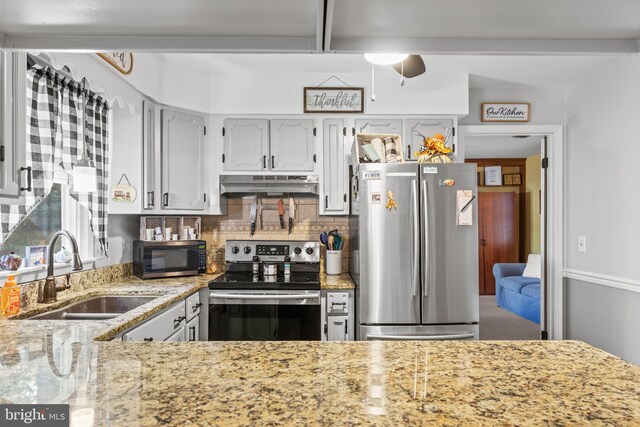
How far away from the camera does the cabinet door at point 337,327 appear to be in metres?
2.98

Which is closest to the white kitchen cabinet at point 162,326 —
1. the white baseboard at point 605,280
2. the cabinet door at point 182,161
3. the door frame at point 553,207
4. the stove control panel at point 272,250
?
the stove control panel at point 272,250

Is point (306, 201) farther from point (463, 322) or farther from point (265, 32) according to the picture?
point (265, 32)

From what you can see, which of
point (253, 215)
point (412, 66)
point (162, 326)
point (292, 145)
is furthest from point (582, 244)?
point (162, 326)

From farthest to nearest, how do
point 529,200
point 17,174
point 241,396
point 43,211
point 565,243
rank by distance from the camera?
point 529,200 < point 565,243 < point 43,211 < point 17,174 < point 241,396

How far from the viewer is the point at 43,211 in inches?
97.7

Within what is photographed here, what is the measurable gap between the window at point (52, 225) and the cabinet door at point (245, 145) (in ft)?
3.76

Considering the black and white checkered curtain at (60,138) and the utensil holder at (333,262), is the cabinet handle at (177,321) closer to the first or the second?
the black and white checkered curtain at (60,138)

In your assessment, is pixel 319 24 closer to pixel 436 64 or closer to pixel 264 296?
pixel 264 296

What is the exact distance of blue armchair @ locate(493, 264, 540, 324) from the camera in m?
5.06

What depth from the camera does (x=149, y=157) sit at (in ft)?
10.2

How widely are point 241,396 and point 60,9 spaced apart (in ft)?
2.64

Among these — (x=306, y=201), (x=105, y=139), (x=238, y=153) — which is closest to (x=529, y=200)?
(x=306, y=201)

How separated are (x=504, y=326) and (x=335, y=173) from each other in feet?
11.2

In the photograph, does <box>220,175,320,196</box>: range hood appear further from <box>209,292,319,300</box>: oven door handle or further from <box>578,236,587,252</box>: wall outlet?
<box>578,236,587,252</box>: wall outlet
